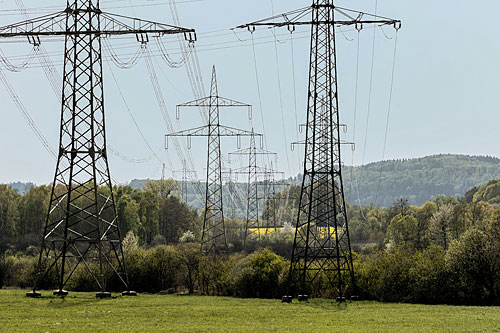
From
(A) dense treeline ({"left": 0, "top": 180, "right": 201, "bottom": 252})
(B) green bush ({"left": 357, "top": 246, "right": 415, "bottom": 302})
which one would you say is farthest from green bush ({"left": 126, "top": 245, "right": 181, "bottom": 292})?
(A) dense treeline ({"left": 0, "top": 180, "right": 201, "bottom": 252})

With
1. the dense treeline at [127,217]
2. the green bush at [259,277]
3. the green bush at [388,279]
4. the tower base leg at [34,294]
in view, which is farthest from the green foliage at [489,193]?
the tower base leg at [34,294]

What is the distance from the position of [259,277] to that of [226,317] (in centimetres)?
1574

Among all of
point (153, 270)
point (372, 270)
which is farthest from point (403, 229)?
point (372, 270)

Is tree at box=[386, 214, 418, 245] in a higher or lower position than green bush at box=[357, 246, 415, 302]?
higher

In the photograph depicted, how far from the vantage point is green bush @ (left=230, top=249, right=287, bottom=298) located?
153 ft

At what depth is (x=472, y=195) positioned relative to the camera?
7505 inches

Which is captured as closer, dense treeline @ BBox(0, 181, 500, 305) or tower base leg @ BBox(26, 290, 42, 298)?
tower base leg @ BBox(26, 290, 42, 298)

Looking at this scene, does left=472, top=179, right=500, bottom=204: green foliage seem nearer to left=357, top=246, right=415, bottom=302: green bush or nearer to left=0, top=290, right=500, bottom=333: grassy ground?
left=357, top=246, right=415, bottom=302: green bush

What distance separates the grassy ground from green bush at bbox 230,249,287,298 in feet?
25.7

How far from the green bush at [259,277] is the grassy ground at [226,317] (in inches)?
309

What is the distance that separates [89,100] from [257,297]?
20311 mm

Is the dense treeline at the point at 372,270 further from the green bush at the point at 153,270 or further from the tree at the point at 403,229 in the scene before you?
the tree at the point at 403,229

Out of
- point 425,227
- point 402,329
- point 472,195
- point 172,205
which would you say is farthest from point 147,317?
point 472,195

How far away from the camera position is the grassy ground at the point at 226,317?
86.9 feet
